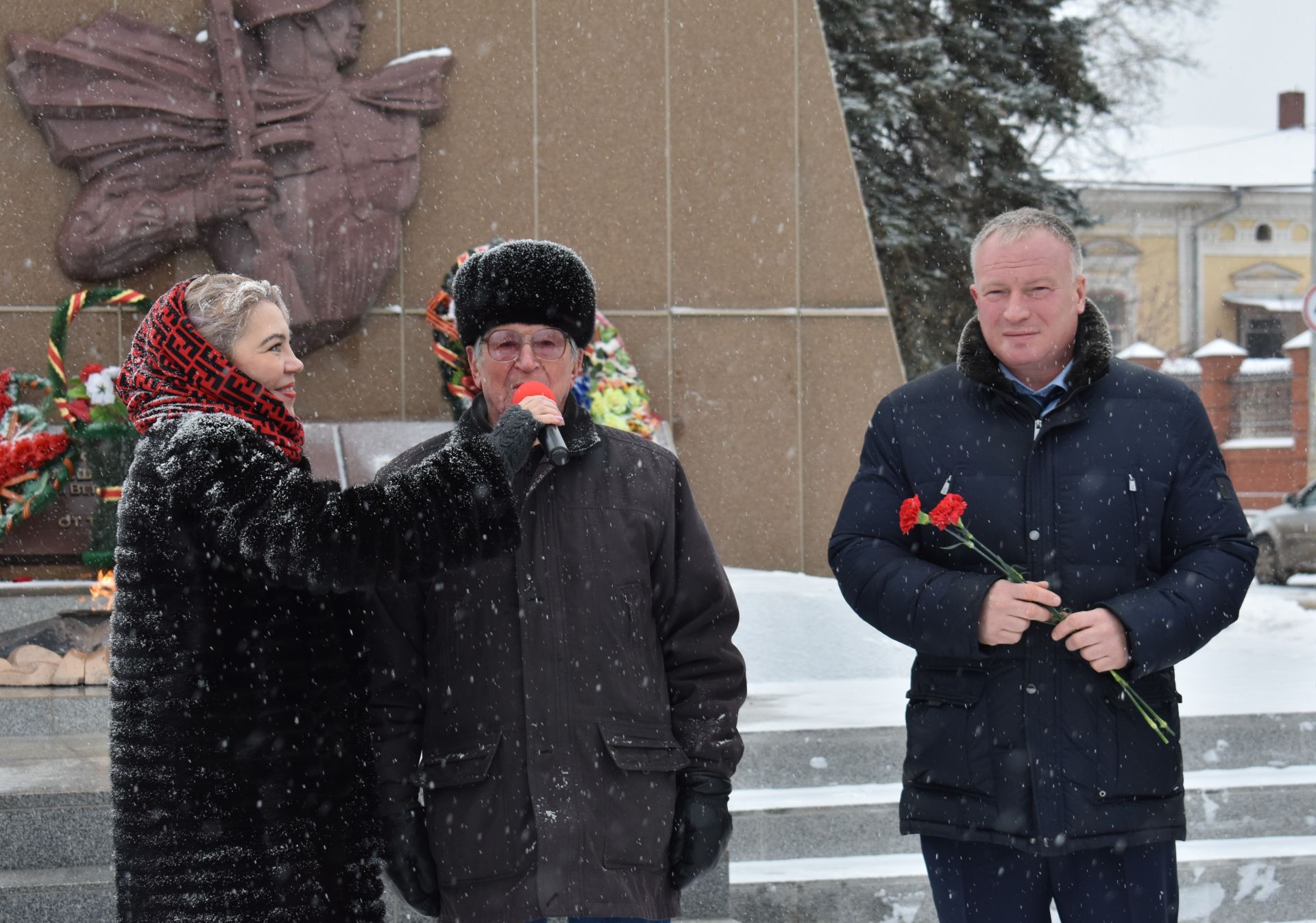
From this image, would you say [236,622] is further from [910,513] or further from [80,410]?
[80,410]

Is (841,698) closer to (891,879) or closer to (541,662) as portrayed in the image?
(891,879)

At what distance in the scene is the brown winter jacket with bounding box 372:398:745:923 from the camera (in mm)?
2471

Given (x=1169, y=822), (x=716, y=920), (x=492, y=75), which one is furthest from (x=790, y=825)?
(x=492, y=75)

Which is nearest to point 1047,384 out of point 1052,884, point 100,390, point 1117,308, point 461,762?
point 1052,884

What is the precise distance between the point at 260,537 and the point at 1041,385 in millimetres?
1519

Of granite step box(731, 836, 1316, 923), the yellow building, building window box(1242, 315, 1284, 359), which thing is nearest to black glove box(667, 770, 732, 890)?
granite step box(731, 836, 1316, 923)

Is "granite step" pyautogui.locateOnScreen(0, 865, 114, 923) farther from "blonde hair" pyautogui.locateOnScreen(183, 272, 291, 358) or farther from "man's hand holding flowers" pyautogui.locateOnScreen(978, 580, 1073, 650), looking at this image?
"man's hand holding flowers" pyautogui.locateOnScreen(978, 580, 1073, 650)

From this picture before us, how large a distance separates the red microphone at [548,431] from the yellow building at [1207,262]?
119 ft

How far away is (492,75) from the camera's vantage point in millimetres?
9039

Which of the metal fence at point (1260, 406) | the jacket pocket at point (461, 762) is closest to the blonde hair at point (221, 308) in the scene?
the jacket pocket at point (461, 762)

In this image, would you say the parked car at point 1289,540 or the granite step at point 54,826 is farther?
the parked car at point 1289,540

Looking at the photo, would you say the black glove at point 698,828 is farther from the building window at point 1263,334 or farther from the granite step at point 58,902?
the building window at point 1263,334

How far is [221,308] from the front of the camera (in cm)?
246

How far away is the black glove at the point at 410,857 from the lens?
2514 millimetres
